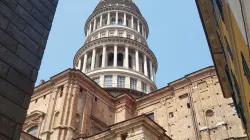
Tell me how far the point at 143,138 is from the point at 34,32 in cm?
1315

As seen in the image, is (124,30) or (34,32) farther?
(124,30)

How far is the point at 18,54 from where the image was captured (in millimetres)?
7531

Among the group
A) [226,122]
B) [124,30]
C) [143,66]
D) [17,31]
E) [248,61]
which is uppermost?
[124,30]

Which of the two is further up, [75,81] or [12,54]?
[75,81]

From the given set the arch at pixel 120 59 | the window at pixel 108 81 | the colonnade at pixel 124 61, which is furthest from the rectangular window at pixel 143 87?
the arch at pixel 120 59

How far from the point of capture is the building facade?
7.11 metres

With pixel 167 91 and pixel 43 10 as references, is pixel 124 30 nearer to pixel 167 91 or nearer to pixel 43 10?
pixel 167 91

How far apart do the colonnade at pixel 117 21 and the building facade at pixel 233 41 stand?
1343 inches

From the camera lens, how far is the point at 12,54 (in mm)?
7324

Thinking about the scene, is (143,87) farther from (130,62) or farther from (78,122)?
(78,122)

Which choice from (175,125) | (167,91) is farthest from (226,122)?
(167,91)

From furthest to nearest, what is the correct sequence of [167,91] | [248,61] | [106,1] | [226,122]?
[106,1] < [167,91] < [226,122] < [248,61]

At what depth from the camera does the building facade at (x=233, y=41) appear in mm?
7105

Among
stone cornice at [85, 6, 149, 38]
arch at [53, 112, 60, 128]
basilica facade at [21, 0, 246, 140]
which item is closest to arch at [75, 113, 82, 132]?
basilica facade at [21, 0, 246, 140]
